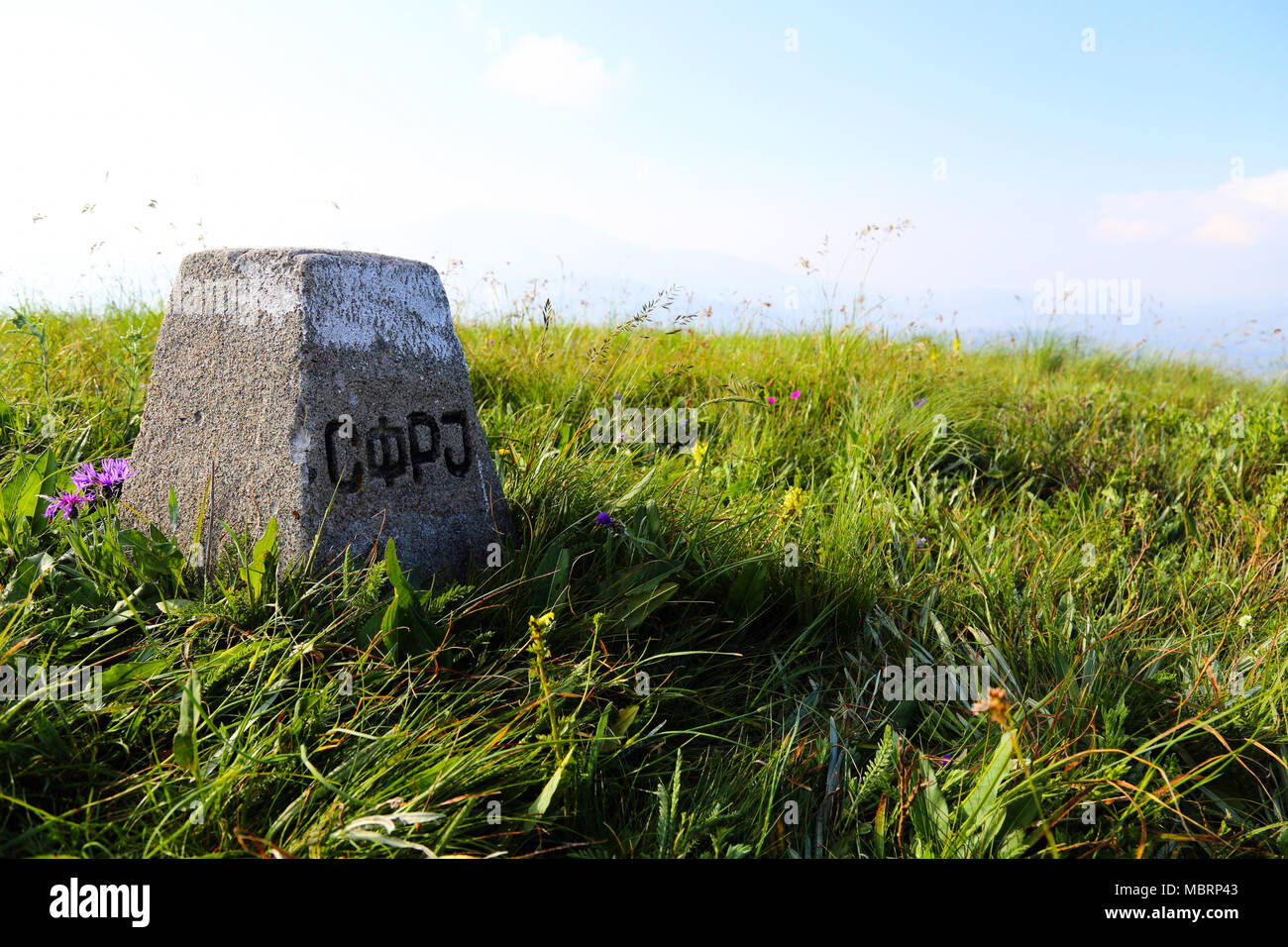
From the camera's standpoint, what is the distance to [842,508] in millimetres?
2871

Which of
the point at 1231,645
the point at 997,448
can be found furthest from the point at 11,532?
the point at 997,448

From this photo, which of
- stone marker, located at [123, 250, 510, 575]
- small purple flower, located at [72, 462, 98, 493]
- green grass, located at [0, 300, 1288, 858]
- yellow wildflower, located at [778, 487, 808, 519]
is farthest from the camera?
yellow wildflower, located at [778, 487, 808, 519]

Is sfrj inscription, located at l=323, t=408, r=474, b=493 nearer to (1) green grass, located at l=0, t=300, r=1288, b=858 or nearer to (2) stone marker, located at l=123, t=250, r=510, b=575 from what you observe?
(2) stone marker, located at l=123, t=250, r=510, b=575

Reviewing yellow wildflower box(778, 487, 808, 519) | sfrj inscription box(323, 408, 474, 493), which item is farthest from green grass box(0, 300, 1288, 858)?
sfrj inscription box(323, 408, 474, 493)

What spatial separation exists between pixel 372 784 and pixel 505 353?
3.02m

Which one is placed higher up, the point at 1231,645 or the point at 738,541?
the point at 738,541

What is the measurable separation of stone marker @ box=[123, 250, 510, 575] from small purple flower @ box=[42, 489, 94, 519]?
5.5 inches

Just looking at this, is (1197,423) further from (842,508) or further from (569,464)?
(569,464)

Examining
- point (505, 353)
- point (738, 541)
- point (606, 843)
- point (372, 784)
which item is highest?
point (505, 353)

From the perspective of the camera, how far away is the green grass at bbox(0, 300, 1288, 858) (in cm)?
157

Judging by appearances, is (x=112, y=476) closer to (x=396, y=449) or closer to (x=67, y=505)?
(x=67, y=505)

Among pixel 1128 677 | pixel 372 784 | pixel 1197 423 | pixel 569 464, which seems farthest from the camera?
pixel 1197 423

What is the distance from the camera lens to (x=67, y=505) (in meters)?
2.34

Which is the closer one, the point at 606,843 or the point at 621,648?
the point at 606,843
